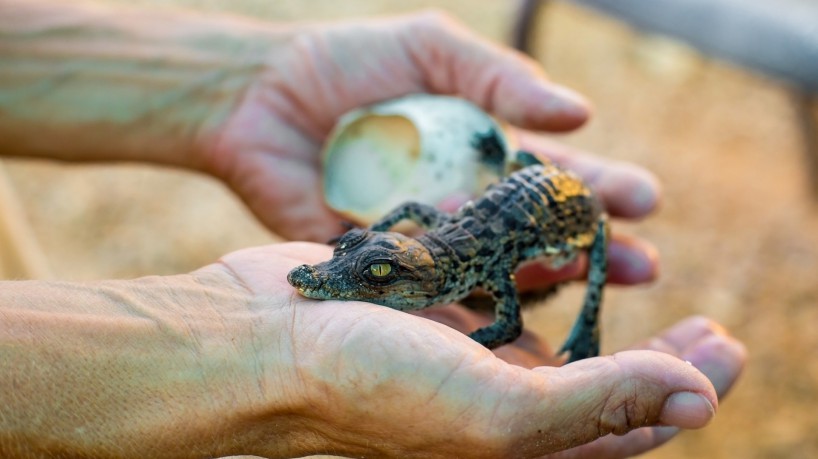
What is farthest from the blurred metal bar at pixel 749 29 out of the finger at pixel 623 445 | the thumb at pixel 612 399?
the thumb at pixel 612 399

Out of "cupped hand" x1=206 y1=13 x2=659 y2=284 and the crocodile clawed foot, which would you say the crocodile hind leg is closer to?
the crocodile clawed foot

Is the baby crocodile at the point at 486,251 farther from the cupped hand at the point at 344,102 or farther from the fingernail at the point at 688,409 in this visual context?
the fingernail at the point at 688,409

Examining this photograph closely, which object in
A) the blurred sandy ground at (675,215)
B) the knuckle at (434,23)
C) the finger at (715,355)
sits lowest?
the blurred sandy ground at (675,215)

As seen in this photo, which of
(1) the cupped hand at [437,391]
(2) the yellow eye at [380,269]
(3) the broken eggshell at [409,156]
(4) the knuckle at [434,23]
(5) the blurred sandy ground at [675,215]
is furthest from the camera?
(5) the blurred sandy ground at [675,215]

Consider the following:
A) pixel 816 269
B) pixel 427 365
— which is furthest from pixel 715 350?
pixel 816 269

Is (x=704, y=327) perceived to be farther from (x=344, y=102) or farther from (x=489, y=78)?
(x=344, y=102)

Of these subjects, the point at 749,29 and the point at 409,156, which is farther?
the point at 749,29

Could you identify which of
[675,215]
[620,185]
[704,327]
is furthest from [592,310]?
[675,215]

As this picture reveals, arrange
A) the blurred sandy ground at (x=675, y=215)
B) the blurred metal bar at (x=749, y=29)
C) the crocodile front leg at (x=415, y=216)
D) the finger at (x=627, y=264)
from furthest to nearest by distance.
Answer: the blurred sandy ground at (x=675, y=215), the blurred metal bar at (x=749, y=29), the finger at (x=627, y=264), the crocodile front leg at (x=415, y=216)
